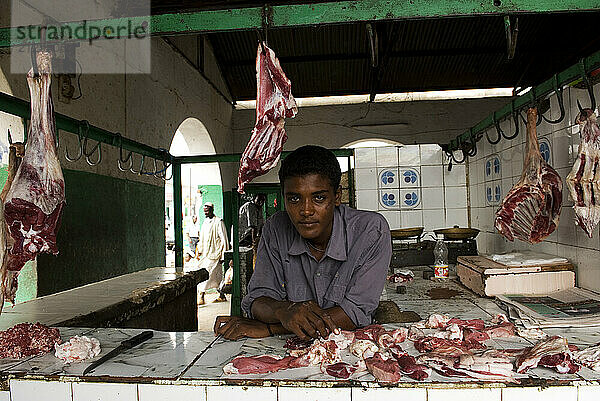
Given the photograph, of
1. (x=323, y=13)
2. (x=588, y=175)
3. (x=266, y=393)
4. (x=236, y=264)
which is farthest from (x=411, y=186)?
(x=266, y=393)

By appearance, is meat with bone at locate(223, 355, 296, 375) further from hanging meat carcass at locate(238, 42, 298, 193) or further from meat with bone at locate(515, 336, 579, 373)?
hanging meat carcass at locate(238, 42, 298, 193)

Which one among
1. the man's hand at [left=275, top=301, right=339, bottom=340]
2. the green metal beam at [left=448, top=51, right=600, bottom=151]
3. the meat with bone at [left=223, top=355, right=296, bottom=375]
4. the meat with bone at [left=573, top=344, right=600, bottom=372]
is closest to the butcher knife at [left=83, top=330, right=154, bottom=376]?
the meat with bone at [left=223, top=355, right=296, bottom=375]

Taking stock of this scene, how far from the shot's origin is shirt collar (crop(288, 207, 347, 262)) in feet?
7.36

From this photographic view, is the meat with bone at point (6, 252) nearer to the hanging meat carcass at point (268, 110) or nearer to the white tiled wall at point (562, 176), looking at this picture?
the hanging meat carcass at point (268, 110)

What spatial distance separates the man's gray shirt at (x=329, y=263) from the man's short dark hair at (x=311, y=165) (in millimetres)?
229

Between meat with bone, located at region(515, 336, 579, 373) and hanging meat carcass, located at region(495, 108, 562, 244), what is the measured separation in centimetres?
191

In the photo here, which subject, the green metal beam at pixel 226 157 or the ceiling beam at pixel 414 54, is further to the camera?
the ceiling beam at pixel 414 54

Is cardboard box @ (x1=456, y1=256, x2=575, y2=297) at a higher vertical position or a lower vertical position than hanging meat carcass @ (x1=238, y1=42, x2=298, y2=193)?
lower

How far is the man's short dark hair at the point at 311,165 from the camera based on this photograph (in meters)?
2.09

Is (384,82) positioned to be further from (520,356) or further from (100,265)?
(520,356)

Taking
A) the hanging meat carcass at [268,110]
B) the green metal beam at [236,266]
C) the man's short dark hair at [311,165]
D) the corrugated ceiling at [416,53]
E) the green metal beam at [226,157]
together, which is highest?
the corrugated ceiling at [416,53]

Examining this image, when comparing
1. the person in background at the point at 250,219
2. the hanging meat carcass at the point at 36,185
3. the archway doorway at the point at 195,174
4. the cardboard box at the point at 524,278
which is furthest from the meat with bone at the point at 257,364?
the person in background at the point at 250,219

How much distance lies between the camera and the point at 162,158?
4.72 metres

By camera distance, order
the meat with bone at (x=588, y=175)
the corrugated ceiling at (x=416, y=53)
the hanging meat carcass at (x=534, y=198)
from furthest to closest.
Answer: the corrugated ceiling at (x=416, y=53) < the hanging meat carcass at (x=534, y=198) < the meat with bone at (x=588, y=175)
